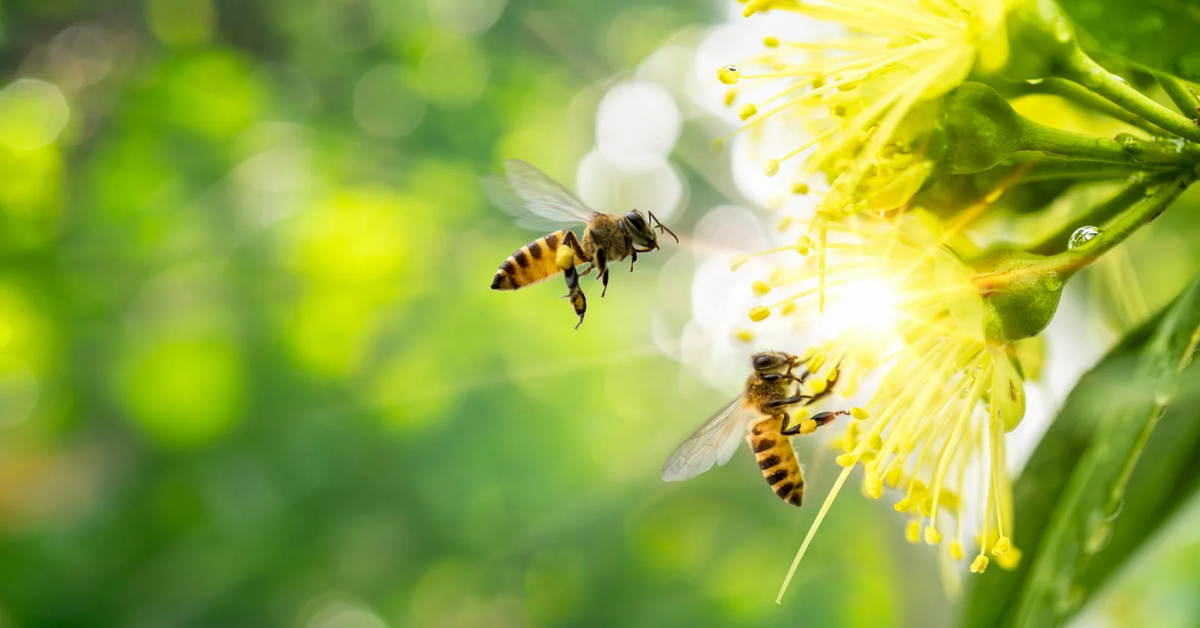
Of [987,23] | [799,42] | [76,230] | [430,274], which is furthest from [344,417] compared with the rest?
[987,23]

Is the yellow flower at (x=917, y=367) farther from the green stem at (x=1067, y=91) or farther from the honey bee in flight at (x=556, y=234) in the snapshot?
the honey bee in flight at (x=556, y=234)

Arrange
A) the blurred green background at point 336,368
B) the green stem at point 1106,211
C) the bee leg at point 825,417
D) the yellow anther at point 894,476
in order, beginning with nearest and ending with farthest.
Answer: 1. the green stem at point 1106,211
2. the yellow anther at point 894,476
3. the bee leg at point 825,417
4. the blurred green background at point 336,368

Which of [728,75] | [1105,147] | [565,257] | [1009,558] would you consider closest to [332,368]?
[565,257]

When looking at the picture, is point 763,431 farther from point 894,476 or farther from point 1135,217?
point 1135,217

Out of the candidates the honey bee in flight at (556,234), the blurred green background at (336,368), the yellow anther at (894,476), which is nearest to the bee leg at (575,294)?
the honey bee in flight at (556,234)

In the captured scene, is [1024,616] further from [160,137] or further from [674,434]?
[160,137]

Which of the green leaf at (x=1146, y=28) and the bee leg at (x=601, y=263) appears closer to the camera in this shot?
the green leaf at (x=1146, y=28)

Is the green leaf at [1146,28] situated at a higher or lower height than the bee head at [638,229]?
higher
